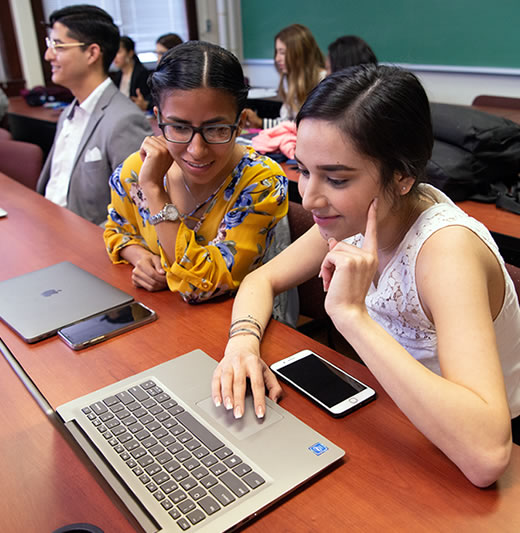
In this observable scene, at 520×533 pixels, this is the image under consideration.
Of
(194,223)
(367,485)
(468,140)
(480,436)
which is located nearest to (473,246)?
(480,436)

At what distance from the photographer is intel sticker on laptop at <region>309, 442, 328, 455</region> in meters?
0.71

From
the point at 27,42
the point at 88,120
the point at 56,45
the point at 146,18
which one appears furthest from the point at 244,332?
the point at 146,18

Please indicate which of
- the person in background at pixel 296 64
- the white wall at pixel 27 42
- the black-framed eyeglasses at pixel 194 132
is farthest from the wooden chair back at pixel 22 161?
the white wall at pixel 27 42

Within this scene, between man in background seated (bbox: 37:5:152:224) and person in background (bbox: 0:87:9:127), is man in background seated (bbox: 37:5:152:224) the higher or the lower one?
the higher one

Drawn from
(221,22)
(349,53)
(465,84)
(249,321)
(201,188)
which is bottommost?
(465,84)

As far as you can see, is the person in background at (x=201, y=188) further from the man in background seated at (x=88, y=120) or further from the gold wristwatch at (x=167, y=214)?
the man in background seated at (x=88, y=120)

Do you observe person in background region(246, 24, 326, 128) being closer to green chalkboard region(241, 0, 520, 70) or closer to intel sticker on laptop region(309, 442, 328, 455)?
green chalkboard region(241, 0, 520, 70)

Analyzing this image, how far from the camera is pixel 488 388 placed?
706mm

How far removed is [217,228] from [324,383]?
0.62m

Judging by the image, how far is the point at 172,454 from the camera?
70cm

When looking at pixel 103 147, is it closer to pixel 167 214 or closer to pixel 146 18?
pixel 167 214

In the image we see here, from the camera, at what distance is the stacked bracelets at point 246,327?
0.98 metres

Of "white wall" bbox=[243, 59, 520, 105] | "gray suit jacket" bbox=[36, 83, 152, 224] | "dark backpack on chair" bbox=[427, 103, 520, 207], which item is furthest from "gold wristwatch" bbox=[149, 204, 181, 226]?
"white wall" bbox=[243, 59, 520, 105]

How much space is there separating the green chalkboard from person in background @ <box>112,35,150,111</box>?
1704 mm
